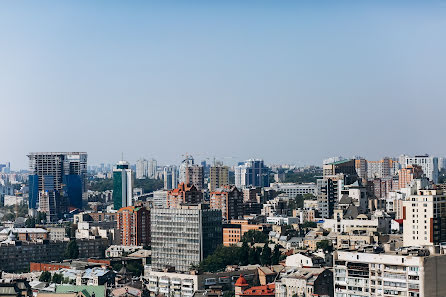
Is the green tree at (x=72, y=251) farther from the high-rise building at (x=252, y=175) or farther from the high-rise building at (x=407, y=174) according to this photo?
the high-rise building at (x=252, y=175)

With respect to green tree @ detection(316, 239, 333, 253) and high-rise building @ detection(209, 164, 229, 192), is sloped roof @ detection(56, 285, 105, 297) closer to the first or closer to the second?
green tree @ detection(316, 239, 333, 253)

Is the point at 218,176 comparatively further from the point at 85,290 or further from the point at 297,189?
the point at 85,290

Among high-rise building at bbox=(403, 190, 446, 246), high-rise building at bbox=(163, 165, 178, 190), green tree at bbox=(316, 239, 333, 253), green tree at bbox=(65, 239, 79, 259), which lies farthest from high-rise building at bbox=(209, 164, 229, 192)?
high-rise building at bbox=(403, 190, 446, 246)

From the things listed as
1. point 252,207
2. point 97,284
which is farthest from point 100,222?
point 97,284

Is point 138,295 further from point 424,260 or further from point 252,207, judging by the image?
point 252,207

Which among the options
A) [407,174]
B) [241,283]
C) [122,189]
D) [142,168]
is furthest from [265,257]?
[142,168]

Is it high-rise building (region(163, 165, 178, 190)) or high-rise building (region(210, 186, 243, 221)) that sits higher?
high-rise building (region(163, 165, 178, 190))

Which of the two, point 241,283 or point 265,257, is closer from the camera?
point 241,283

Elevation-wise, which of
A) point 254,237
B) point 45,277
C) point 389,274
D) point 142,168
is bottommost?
point 45,277
